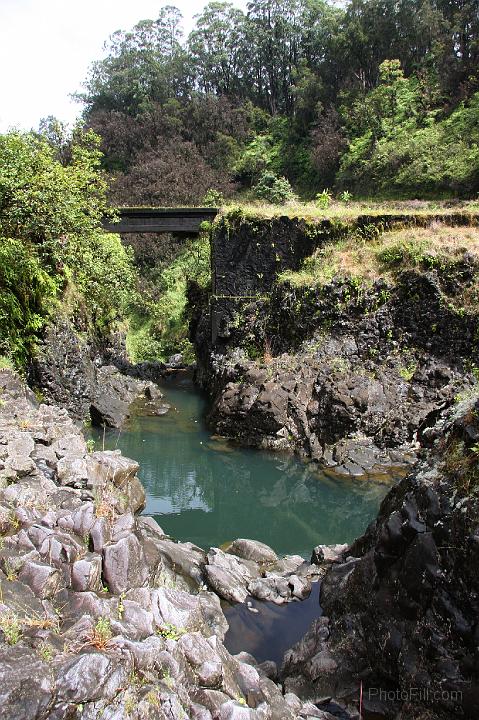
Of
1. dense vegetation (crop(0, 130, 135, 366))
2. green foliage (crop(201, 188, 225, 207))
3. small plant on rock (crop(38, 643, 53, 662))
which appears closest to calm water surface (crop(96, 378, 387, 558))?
dense vegetation (crop(0, 130, 135, 366))

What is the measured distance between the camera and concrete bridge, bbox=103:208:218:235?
2559 cm

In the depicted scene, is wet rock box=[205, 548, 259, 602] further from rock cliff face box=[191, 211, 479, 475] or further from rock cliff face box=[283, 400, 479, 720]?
rock cliff face box=[191, 211, 479, 475]

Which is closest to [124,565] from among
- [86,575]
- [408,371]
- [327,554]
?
[86,575]

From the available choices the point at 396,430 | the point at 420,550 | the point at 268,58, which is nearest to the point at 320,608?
the point at 420,550

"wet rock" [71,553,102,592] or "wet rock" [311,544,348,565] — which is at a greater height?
"wet rock" [71,553,102,592]

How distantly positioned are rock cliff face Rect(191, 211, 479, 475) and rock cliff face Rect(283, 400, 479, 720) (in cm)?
811

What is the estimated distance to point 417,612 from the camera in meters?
6.29

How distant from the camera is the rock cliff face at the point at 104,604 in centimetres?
489

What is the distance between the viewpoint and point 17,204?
52.0 ft

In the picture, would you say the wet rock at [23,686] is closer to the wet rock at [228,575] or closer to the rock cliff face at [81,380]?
the wet rock at [228,575]

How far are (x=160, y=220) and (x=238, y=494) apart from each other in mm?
15766

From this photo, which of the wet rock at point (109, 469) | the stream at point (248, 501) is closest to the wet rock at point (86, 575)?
the wet rock at point (109, 469)

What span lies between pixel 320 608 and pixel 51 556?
15.3ft

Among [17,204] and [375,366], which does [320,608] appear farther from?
[17,204]
